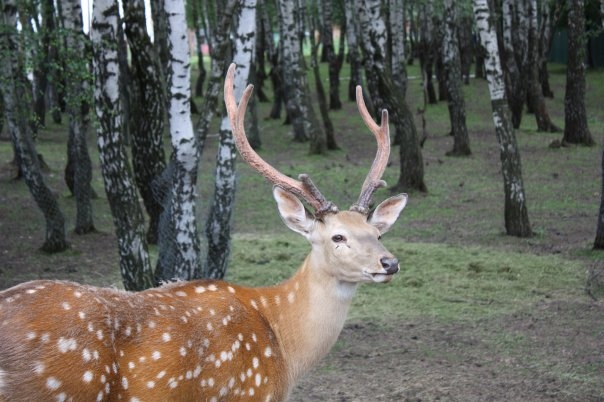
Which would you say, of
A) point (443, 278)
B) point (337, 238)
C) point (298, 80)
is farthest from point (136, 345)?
point (298, 80)

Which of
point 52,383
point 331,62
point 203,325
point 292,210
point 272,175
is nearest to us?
point 52,383

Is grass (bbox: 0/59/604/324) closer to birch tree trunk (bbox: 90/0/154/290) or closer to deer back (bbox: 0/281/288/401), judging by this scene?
birch tree trunk (bbox: 90/0/154/290)

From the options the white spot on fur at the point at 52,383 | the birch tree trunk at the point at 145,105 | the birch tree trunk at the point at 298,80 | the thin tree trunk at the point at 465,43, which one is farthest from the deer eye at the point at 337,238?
the thin tree trunk at the point at 465,43

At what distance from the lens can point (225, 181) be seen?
809 cm

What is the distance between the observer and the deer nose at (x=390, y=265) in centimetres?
475

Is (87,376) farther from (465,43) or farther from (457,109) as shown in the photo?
(465,43)

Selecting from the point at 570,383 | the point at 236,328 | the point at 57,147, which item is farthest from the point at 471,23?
the point at 236,328

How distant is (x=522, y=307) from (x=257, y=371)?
4417 millimetres

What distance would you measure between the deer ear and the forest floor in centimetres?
153

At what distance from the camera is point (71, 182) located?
1495 centimetres

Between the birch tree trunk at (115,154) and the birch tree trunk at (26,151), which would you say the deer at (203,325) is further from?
the birch tree trunk at (26,151)

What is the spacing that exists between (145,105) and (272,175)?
4.26 meters

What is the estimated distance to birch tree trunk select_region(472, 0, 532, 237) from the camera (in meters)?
11.4

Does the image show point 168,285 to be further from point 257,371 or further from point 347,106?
point 347,106
